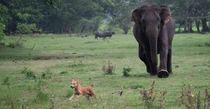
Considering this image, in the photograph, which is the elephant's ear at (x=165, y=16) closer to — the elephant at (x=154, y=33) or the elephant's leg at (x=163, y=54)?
the elephant at (x=154, y=33)

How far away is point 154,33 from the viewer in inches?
379

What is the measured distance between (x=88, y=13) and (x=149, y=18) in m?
53.6

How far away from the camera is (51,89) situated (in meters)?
8.52

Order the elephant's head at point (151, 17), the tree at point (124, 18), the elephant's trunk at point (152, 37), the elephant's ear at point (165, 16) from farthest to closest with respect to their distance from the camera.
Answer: the tree at point (124, 18)
the elephant's ear at point (165, 16)
the elephant's head at point (151, 17)
the elephant's trunk at point (152, 37)

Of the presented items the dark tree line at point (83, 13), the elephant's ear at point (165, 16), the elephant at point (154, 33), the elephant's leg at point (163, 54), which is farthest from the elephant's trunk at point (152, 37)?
the dark tree line at point (83, 13)

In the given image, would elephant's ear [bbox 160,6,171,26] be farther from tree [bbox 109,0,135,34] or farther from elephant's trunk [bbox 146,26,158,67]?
tree [bbox 109,0,135,34]

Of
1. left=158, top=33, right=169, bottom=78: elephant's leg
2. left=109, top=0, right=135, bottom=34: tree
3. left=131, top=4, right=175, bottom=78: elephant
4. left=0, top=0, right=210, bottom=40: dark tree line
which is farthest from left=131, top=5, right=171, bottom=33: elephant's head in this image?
left=109, top=0, right=135, bottom=34: tree

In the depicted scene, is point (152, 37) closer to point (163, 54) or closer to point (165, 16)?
point (163, 54)

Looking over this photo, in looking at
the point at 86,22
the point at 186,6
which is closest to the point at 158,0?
the point at 186,6

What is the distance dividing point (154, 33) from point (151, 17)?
1.80ft

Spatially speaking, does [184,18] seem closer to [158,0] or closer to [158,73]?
[158,0]

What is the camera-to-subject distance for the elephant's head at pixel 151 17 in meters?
9.73

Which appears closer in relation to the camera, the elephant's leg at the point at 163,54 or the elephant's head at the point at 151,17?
the elephant's head at the point at 151,17

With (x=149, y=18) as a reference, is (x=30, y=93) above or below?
below
